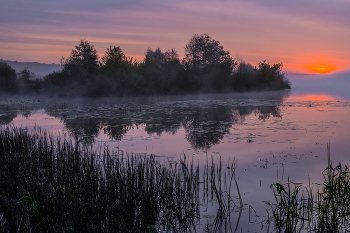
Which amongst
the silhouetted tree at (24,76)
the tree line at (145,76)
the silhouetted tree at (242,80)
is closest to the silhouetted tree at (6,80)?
the tree line at (145,76)

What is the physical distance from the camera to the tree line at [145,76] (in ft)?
169

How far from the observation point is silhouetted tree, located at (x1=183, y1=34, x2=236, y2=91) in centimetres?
6390

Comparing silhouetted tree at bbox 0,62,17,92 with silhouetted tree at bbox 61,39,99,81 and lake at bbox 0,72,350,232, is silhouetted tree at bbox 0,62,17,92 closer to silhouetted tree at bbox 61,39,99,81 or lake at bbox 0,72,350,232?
silhouetted tree at bbox 61,39,99,81

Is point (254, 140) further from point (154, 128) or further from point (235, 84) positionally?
point (235, 84)

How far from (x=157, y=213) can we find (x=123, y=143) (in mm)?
6922

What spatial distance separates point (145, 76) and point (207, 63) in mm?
19328

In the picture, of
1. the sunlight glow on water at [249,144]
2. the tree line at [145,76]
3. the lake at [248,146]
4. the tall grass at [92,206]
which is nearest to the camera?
the tall grass at [92,206]

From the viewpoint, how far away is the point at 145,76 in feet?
187

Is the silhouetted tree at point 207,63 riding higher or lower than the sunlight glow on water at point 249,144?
higher

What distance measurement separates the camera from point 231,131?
1400cm

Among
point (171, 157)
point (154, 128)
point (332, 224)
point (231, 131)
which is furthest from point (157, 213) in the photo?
point (154, 128)

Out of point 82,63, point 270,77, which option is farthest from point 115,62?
point 270,77

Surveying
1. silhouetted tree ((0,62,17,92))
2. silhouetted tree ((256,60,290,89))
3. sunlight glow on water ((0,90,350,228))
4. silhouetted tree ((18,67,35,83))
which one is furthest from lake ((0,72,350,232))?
silhouetted tree ((256,60,290,89))

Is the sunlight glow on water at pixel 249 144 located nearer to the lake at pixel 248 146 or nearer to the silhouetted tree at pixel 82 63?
the lake at pixel 248 146
